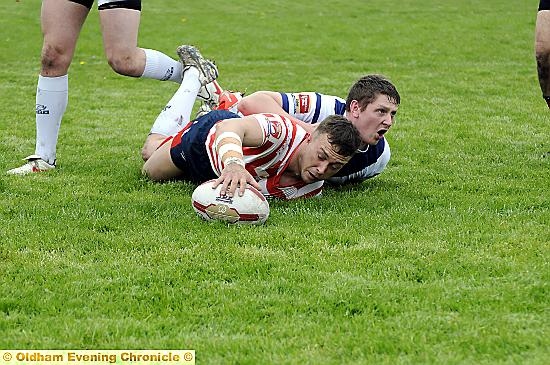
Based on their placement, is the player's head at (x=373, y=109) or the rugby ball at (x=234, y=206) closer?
the rugby ball at (x=234, y=206)

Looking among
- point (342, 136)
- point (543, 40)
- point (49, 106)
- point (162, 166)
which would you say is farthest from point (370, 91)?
point (49, 106)

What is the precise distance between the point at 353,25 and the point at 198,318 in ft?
61.0

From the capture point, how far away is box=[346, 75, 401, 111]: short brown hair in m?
6.39

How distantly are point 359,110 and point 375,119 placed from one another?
0.48 ft

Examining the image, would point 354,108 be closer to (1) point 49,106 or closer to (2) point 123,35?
(2) point 123,35

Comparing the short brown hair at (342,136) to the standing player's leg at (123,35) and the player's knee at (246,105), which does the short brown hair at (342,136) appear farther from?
the standing player's leg at (123,35)

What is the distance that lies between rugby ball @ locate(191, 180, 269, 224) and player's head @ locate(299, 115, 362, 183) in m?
0.56

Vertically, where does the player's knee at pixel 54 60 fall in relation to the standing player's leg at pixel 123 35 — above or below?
below

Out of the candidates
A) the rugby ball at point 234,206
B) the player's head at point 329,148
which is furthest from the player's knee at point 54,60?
the player's head at point 329,148

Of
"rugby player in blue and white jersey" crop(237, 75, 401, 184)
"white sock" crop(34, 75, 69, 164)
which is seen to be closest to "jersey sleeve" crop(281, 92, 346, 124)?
"rugby player in blue and white jersey" crop(237, 75, 401, 184)

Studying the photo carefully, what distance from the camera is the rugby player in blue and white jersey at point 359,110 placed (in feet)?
20.9

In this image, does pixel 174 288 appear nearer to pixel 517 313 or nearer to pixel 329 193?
pixel 517 313

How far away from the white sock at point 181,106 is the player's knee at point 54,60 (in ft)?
2.94

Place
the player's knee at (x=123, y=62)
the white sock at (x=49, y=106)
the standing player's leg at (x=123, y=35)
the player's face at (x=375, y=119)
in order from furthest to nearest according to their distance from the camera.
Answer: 1. the white sock at (x=49, y=106)
2. the player's knee at (x=123, y=62)
3. the standing player's leg at (x=123, y=35)
4. the player's face at (x=375, y=119)
